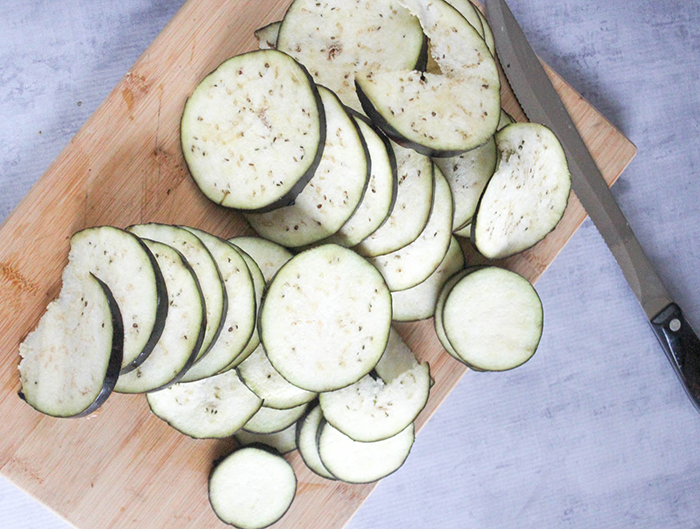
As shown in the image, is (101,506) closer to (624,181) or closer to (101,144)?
(101,144)

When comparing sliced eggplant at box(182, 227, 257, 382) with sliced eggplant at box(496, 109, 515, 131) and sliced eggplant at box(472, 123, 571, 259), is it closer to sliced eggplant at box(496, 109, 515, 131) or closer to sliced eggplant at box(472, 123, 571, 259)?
sliced eggplant at box(472, 123, 571, 259)

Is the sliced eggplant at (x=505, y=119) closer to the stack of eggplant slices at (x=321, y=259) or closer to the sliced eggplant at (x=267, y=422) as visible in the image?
the stack of eggplant slices at (x=321, y=259)

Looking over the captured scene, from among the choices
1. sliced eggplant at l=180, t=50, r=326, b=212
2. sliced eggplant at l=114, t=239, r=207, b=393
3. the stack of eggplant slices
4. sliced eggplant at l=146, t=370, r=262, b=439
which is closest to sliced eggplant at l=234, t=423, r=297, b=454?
the stack of eggplant slices

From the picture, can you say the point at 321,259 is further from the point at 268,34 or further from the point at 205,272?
the point at 268,34

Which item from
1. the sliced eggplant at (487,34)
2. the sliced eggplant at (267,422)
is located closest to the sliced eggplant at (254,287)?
the sliced eggplant at (267,422)

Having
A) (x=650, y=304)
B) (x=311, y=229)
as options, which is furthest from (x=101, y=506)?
(x=650, y=304)

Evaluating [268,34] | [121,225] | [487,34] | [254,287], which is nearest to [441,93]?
[487,34]
